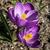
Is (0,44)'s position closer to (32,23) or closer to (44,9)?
(32,23)

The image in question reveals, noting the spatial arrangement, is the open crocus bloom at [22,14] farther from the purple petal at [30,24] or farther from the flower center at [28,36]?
the flower center at [28,36]

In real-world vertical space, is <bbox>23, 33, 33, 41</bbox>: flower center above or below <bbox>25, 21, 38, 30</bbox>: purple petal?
below

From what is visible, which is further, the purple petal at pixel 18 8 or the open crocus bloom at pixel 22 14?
the purple petal at pixel 18 8

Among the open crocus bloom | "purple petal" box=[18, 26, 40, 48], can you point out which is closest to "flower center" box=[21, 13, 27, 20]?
the open crocus bloom

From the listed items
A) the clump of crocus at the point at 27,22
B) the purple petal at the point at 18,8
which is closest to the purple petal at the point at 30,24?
the clump of crocus at the point at 27,22

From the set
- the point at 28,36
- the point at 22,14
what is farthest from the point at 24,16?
the point at 28,36

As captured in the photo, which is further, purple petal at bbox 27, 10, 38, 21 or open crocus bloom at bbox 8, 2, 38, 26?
purple petal at bbox 27, 10, 38, 21

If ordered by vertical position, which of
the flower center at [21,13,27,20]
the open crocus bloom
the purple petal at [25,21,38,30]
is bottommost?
the purple petal at [25,21,38,30]

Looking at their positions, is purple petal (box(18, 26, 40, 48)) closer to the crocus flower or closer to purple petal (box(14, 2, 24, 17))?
the crocus flower
